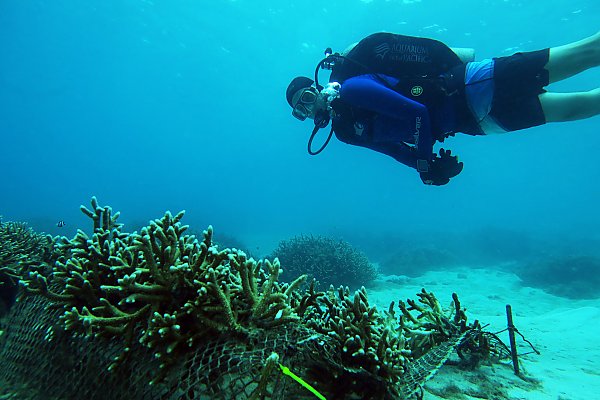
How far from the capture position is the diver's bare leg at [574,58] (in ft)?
12.3

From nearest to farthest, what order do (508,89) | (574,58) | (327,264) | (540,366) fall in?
(540,366), (574,58), (508,89), (327,264)

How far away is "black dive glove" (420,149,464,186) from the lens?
406 cm

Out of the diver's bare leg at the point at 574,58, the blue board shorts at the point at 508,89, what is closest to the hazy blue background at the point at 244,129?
the blue board shorts at the point at 508,89

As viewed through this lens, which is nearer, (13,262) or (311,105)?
(13,262)

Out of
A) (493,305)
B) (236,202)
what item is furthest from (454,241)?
(236,202)

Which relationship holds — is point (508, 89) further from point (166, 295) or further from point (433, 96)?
point (166, 295)

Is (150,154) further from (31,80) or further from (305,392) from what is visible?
(305,392)

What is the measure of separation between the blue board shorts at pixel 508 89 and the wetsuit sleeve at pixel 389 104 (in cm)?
84

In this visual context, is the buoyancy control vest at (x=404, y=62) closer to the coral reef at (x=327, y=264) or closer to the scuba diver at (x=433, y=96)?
the scuba diver at (x=433, y=96)

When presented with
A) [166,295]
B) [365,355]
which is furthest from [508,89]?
[166,295]

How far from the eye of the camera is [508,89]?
3.91 meters

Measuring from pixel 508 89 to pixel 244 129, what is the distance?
3170 inches

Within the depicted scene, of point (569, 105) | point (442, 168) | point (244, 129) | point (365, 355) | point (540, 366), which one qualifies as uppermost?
point (244, 129)

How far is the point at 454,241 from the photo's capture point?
25.4 m
